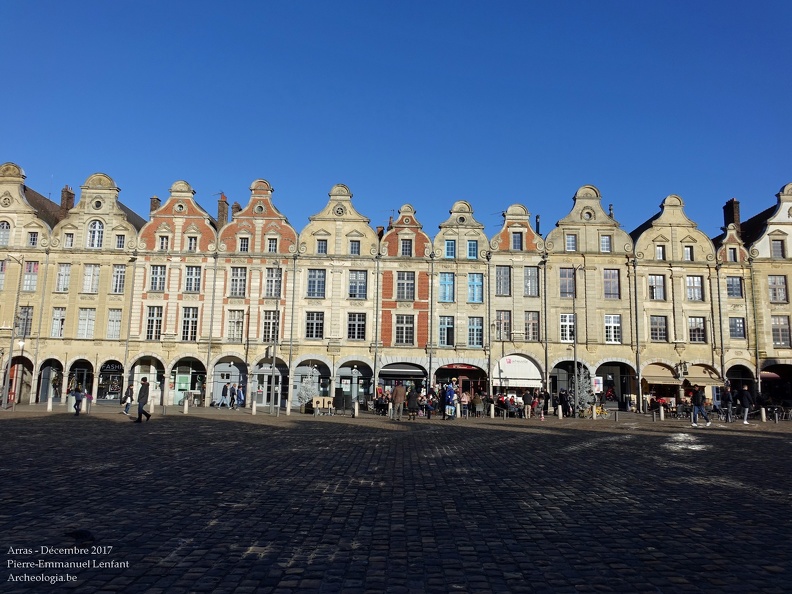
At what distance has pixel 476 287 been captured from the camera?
40875mm

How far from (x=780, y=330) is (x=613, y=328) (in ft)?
36.1

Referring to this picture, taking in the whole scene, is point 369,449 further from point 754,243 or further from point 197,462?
point 754,243

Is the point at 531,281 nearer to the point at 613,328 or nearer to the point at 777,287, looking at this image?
the point at 613,328

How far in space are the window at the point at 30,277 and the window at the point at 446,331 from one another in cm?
2685

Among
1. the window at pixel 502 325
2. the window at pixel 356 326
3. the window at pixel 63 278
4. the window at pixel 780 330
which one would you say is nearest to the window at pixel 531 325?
the window at pixel 502 325

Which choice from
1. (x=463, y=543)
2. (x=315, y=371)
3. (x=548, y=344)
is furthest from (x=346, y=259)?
(x=463, y=543)

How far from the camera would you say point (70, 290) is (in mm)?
40750

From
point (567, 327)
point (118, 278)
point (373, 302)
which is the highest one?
point (118, 278)

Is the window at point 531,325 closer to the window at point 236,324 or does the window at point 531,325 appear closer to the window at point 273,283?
the window at point 273,283

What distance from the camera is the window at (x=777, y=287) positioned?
134ft

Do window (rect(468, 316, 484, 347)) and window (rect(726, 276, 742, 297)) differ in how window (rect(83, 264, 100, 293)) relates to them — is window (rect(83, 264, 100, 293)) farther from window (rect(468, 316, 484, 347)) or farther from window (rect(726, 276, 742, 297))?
window (rect(726, 276, 742, 297))

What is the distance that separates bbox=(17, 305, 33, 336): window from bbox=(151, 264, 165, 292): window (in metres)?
8.03

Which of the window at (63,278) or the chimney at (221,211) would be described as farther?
the chimney at (221,211)

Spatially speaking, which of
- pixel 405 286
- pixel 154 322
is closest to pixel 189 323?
pixel 154 322
